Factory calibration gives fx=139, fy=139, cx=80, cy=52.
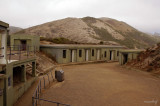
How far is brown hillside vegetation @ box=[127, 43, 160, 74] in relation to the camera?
17984mm

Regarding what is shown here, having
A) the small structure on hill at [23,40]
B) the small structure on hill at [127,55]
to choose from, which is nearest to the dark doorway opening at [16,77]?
the small structure on hill at [23,40]

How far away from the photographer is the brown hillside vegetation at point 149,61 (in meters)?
18.0

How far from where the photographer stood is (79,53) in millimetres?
25766

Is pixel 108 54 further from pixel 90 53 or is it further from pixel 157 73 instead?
pixel 157 73

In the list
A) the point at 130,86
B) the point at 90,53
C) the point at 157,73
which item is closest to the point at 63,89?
the point at 130,86

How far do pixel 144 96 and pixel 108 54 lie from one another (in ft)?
67.3

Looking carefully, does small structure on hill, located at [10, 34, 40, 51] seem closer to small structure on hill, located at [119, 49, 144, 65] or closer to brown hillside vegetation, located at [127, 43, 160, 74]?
small structure on hill, located at [119, 49, 144, 65]

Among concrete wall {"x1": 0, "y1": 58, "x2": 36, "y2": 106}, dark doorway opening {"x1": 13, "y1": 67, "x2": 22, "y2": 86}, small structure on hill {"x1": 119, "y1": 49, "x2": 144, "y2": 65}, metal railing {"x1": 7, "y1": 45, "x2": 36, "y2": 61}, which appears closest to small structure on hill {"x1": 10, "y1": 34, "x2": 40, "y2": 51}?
metal railing {"x1": 7, "y1": 45, "x2": 36, "y2": 61}

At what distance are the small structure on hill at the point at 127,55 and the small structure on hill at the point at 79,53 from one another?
5.51 m

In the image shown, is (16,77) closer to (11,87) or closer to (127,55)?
(11,87)

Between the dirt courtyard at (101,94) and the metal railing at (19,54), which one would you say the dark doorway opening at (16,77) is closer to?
the metal railing at (19,54)

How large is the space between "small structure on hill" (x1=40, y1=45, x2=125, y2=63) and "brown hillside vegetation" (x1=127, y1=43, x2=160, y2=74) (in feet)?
25.5

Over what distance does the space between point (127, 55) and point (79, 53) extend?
8.57 meters

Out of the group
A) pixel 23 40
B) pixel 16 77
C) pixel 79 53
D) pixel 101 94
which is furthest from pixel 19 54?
pixel 79 53
